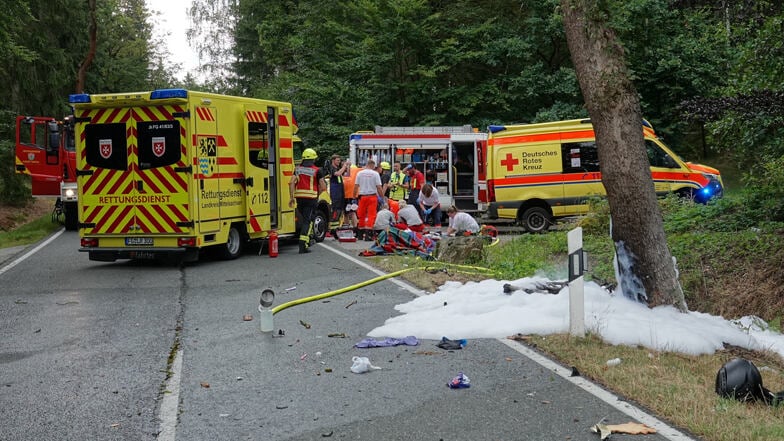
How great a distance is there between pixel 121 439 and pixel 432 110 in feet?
99.5

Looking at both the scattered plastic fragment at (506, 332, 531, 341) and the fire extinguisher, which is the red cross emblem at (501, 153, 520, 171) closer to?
the fire extinguisher

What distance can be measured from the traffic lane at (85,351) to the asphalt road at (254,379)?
2 centimetres

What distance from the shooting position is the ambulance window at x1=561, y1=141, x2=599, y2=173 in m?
20.4

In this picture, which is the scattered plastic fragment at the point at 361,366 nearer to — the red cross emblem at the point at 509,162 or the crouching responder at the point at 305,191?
the crouching responder at the point at 305,191

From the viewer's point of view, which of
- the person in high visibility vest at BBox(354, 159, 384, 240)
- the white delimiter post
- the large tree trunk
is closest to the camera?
the white delimiter post

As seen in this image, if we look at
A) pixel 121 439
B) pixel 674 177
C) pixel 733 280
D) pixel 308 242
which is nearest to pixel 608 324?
pixel 733 280

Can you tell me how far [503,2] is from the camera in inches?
1377

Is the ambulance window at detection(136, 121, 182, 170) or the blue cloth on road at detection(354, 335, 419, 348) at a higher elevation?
the ambulance window at detection(136, 121, 182, 170)

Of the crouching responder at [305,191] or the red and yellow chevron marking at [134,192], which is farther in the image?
the crouching responder at [305,191]

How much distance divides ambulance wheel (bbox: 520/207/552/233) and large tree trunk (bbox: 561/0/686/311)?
12.5 meters

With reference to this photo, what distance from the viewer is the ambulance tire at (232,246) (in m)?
15.0

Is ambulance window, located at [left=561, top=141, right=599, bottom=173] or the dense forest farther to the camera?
the dense forest

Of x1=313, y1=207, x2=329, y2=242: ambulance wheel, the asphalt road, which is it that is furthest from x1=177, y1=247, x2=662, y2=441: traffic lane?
x1=313, y1=207, x2=329, y2=242: ambulance wheel

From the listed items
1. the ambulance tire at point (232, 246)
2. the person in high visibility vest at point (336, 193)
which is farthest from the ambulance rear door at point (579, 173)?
the ambulance tire at point (232, 246)
